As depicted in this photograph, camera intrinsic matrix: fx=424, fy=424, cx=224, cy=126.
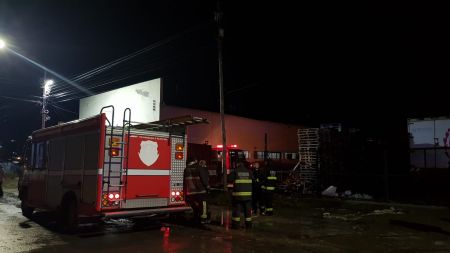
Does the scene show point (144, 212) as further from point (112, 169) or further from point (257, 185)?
point (257, 185)

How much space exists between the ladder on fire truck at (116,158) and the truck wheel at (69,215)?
4.10 ft

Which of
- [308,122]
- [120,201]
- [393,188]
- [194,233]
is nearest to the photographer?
[120,201]

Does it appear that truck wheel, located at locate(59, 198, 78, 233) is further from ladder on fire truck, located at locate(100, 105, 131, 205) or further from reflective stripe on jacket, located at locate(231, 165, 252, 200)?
reflective stripe on jacket, located at locate(231, 165, 252, 200)

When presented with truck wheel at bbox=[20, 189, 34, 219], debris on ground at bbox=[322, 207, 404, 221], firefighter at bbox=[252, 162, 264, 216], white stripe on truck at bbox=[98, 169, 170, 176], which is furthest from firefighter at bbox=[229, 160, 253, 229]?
truck wheel at bbox=[20, 189, 34, 219]

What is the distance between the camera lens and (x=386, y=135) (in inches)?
789

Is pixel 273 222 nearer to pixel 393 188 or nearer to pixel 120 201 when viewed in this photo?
Result: pixel 120 201

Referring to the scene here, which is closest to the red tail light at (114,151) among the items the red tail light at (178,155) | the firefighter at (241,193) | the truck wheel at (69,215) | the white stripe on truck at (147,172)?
the white stripe on truck at (147,172)

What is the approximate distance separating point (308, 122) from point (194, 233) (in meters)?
38.6

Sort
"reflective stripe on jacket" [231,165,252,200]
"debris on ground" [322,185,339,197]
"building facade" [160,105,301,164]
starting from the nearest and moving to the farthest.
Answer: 1. "reflective stripe on jacket" [231,165,252,200]
2. "debris on ground" [322,185,339,197]
3. "building facade" [160,105,301,164]

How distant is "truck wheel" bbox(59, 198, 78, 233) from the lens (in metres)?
9.79

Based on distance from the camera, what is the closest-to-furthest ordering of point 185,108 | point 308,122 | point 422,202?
point 422,202
point 185,108
point 308,122

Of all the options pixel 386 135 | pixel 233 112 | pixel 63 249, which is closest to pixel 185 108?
pixel 233 112

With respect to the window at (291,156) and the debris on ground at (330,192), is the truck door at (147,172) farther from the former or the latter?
the window at (291,156)

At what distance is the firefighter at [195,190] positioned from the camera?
35.8ft
